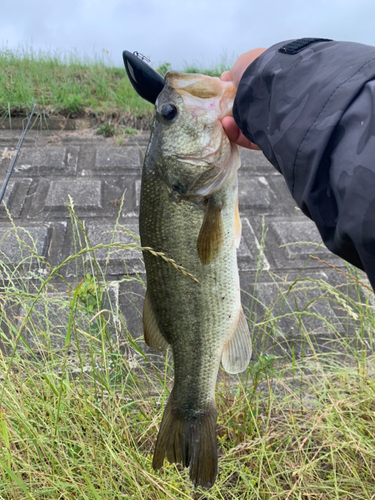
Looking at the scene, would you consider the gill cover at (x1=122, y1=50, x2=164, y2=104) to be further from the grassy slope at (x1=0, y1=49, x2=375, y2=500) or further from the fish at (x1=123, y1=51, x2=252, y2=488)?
the grassy slope at (x1=0, y1=49, x2=375, y2=500)

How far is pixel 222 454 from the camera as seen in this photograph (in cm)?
201

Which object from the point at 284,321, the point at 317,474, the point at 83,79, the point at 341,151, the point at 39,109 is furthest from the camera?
the point at 83,79

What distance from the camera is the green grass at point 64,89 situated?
16.5 feet

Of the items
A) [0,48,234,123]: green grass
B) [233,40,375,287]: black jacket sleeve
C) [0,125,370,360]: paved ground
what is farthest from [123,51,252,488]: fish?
[0,48,234,123]: green grass

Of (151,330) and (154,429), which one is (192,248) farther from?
(154,429)

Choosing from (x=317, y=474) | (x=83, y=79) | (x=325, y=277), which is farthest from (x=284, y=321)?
(x=83, y=79)

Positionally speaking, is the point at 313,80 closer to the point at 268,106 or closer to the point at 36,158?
the point at 268,106

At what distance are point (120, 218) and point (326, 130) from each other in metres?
3.01

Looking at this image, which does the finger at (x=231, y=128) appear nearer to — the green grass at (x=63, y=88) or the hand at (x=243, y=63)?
the hand at (x=243, y=63)

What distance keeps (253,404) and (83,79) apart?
17.9 feet

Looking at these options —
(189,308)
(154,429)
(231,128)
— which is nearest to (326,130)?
(231,128)

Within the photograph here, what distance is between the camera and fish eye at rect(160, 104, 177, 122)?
1.39 m

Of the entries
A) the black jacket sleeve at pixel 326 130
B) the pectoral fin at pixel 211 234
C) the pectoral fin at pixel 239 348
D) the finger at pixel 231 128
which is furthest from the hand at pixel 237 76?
the pectoral fin at pixel 239 348

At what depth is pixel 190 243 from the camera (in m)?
1.38
